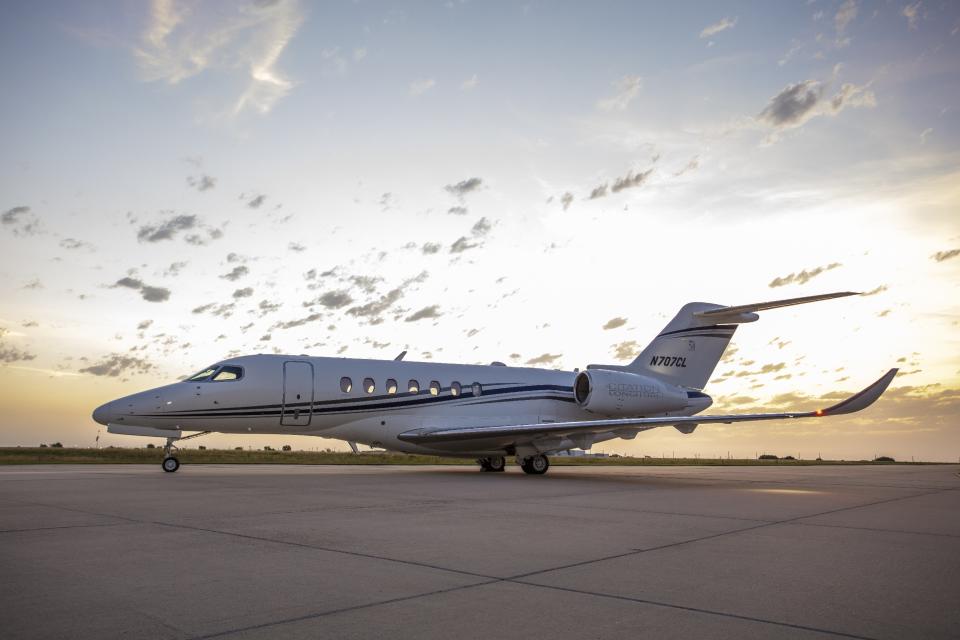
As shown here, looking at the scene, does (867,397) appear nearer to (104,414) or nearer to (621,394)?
(621,394)

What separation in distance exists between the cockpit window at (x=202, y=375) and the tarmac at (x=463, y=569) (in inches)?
276

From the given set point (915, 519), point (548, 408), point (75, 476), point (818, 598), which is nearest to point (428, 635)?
point (818, 598)

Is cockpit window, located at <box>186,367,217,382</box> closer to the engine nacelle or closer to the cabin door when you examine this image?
the cabin door

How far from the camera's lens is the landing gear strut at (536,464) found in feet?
66.1

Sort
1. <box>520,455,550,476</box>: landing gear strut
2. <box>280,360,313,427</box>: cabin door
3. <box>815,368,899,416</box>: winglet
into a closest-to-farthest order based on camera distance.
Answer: <box>815,368,899,416</box>: winglet < <box>280,360,313,427</box>: cabin door < <box>520,455,550,476</box>: landing gear strut

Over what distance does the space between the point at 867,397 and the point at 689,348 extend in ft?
31.0

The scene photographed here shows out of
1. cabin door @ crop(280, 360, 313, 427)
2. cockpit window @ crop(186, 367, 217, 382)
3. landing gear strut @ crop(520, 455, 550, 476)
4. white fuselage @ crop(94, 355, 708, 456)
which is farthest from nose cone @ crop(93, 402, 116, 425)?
landing gear strut @ crop(520, 455, 550, 476)

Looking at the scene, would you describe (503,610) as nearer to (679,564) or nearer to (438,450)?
(679,564)

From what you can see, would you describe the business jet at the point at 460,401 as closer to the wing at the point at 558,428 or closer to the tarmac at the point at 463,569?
the wing at the point at 558,428

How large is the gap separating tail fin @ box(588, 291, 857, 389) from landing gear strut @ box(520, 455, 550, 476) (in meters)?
4.57

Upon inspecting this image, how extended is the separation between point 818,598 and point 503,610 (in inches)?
80.6

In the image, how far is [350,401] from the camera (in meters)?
18.6

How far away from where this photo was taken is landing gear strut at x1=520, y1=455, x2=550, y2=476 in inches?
793

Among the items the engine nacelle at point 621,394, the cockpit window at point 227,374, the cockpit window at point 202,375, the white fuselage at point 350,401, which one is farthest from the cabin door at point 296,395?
the engine nacelle at point 621,394
